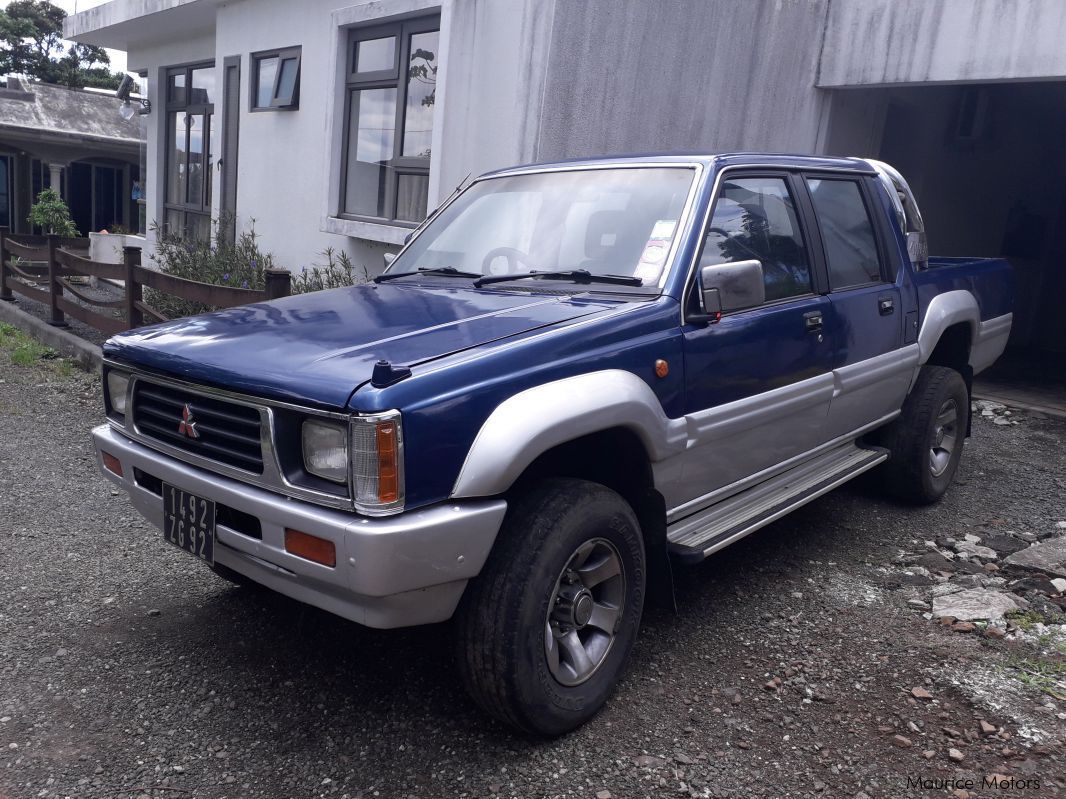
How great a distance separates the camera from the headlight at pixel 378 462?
244cm

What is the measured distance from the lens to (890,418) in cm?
490

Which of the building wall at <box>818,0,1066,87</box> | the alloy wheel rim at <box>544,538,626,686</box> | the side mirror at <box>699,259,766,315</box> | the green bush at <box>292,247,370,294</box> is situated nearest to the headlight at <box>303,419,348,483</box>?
the alloy wheel rim at <box>544,538,626,686</box>

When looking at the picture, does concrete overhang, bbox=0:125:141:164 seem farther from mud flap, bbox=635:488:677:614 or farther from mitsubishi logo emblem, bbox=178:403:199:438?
mud flap, bbox=635:488:677:614

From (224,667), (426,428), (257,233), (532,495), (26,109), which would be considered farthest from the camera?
(26,109)

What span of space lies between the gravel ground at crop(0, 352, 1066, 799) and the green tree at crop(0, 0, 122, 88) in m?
40.9

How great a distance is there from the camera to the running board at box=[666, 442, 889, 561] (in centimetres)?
336

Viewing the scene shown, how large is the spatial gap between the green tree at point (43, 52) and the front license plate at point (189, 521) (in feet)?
136

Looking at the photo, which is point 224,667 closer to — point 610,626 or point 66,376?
point 610,626

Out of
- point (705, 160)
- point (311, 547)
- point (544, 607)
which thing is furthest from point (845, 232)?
point (311, 547)

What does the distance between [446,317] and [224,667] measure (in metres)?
1.54

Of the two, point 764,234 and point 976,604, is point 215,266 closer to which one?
point 764,234

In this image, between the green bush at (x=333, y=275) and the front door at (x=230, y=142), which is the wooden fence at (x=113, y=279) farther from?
the front door at (x=230, y=142)

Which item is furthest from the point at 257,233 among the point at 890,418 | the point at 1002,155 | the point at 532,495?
the point at 1002,155

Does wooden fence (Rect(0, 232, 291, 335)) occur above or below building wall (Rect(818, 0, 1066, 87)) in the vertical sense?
below
